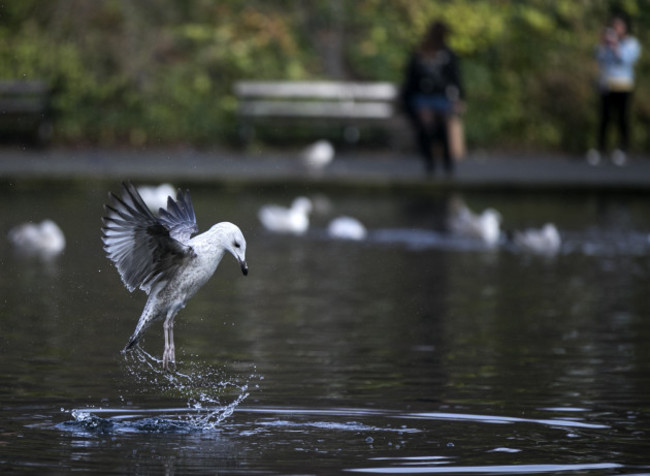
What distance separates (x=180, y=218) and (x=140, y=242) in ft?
1.15

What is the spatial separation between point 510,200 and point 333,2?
423 inches

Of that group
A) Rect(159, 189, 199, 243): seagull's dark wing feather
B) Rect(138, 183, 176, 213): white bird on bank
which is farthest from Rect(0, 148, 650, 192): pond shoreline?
Rect(159, 189, 199, 243): seagull's dark wing feather

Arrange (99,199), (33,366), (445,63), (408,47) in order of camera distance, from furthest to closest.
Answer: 1. (408,47)
2. (445,63)
3. (99,199)
4. (33,366)

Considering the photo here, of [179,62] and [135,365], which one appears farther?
[179,62]

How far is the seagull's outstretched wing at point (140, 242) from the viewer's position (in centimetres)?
805

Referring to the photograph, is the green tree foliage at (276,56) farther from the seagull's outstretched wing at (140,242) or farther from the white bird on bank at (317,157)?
the seagull's outstretched wing at (140,242)

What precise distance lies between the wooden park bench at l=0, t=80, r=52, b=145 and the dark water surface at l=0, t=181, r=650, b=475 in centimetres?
1180

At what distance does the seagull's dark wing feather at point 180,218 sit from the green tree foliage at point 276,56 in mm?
21728

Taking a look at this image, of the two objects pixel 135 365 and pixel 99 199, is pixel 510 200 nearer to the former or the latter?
pixel 99 199

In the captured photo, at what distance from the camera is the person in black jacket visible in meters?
24.9

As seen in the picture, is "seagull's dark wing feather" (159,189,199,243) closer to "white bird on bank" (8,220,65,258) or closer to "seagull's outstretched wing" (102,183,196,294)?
"seagull's outstretched wing" (102,183,196,294)

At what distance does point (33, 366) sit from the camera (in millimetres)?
10117

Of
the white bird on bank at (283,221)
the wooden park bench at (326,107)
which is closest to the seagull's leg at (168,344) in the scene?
the white bird on bank at (283,221)

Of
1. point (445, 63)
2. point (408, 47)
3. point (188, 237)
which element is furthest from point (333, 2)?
point (188, 237)
